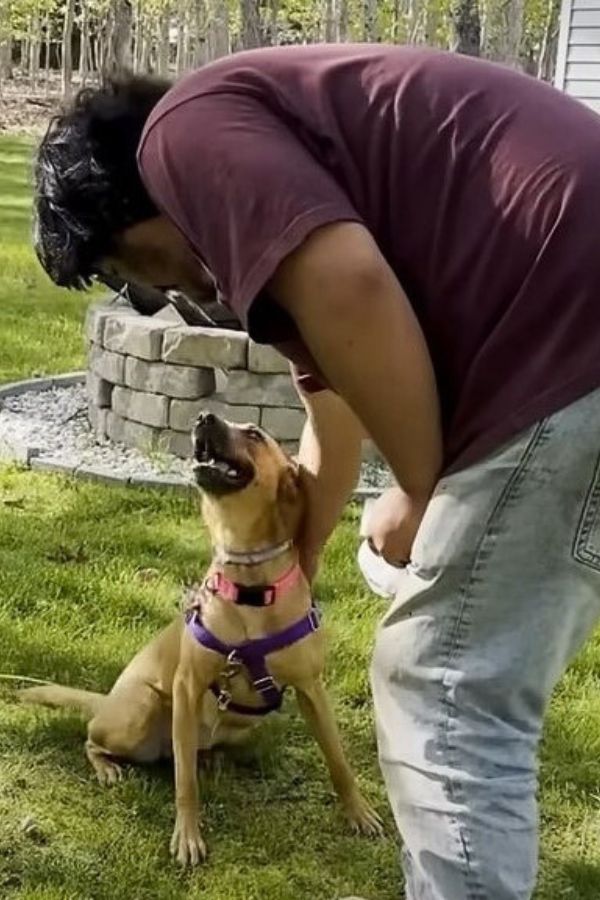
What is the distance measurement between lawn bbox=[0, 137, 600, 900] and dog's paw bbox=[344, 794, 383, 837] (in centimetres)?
3

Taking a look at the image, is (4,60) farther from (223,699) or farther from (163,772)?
(223,699)

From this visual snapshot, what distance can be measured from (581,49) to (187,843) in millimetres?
11258

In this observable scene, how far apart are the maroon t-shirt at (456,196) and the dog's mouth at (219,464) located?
104cm

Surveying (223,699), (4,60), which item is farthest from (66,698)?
(4,60)

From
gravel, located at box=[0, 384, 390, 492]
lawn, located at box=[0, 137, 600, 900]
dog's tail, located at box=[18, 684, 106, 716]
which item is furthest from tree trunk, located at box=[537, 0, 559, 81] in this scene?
dog's tail, located at box=[18, 684, 106, 716]

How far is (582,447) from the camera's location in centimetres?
196

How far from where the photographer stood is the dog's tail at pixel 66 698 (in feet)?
11.9

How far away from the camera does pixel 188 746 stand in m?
3.17

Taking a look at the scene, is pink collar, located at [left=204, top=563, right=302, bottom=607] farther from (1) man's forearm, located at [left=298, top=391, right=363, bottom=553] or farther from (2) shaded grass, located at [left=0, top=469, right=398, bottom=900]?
(2) shaded grass, located at [left=0, top=469, right=398, bottom=900]

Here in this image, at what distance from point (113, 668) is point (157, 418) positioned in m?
2.13

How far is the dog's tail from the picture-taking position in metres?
3.63

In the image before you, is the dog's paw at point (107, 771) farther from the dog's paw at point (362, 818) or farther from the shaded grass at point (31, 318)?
the shaded grass at point (31, 318)

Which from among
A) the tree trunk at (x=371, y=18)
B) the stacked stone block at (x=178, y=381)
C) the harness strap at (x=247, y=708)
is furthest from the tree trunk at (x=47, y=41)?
the harness strap at (x=247, y=708)

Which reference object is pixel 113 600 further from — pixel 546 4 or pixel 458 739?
pixel 546 4
